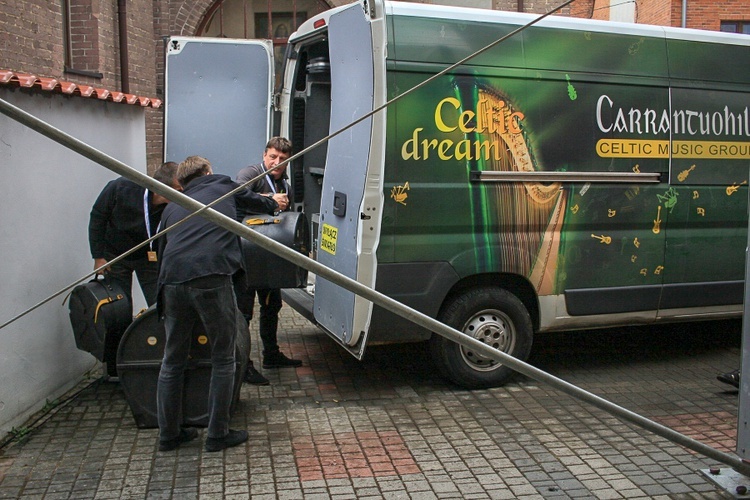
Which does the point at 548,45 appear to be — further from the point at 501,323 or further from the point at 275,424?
the point at 275,424

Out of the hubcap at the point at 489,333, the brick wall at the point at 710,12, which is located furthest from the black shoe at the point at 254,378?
the brick wall at the point at 710,12

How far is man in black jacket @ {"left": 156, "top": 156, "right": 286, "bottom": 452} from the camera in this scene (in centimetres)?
469

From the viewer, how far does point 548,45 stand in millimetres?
5887

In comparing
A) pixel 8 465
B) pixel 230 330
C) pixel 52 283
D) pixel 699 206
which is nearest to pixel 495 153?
pixel 699 206

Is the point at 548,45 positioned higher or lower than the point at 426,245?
higher

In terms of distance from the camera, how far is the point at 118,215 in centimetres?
581

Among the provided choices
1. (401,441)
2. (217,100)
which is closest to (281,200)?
(401,441)

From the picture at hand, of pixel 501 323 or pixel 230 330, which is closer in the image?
pixel 230 330

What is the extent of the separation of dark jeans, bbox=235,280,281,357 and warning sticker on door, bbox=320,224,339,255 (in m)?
0.49

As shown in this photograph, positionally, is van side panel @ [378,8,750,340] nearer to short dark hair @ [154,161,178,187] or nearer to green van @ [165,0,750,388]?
green van @ [165,0,750,388]

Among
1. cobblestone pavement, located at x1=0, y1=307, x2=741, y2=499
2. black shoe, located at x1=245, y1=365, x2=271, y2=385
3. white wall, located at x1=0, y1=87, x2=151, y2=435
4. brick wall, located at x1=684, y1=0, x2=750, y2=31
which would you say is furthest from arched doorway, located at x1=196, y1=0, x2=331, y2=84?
brick wall, located at x1=684, y1=0, x2=750, y2=31

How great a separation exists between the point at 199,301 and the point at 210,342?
0.29m

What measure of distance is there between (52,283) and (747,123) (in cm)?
536

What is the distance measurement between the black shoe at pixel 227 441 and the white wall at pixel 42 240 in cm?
124
